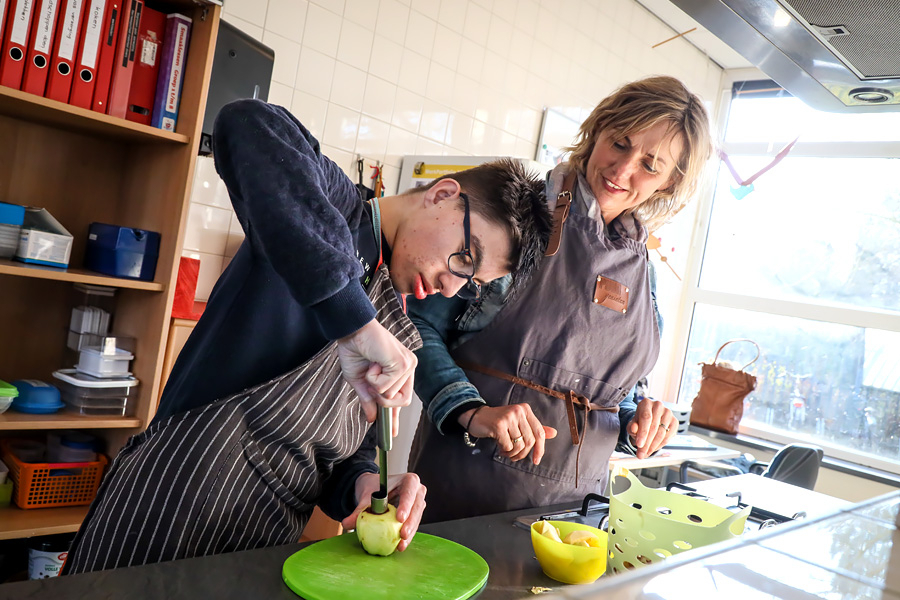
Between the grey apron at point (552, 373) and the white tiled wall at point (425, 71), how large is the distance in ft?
5.42

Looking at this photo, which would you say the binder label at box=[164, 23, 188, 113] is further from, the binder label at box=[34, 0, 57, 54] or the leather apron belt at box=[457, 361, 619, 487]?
the leather apron belt at box=[457, 361, 619, 487]

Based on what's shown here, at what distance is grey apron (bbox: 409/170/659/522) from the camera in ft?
4.42

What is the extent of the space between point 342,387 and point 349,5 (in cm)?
234

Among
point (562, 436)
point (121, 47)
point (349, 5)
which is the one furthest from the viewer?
point (349, 5)

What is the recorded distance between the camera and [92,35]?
76.5 inches

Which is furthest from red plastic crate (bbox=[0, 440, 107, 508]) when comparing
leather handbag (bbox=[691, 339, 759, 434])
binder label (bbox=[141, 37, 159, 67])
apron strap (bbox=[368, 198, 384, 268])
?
leather handbag (bbox=[691, 339, 759, 434])

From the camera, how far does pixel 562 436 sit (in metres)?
1.37

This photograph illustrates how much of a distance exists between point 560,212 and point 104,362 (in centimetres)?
147

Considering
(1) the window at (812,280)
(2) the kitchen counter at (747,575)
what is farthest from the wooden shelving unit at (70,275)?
(1) the window at (812,280)

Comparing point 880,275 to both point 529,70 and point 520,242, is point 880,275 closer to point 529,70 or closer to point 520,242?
point 529,70

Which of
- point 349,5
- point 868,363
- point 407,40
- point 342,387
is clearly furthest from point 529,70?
point 342,387

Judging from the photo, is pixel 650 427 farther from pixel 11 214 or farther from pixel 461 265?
pixel 11 214

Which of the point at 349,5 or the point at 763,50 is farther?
the point at 349,5

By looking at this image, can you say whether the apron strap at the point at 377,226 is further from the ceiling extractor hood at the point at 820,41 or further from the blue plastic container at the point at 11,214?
the blue plastic container at the point at 11,214
